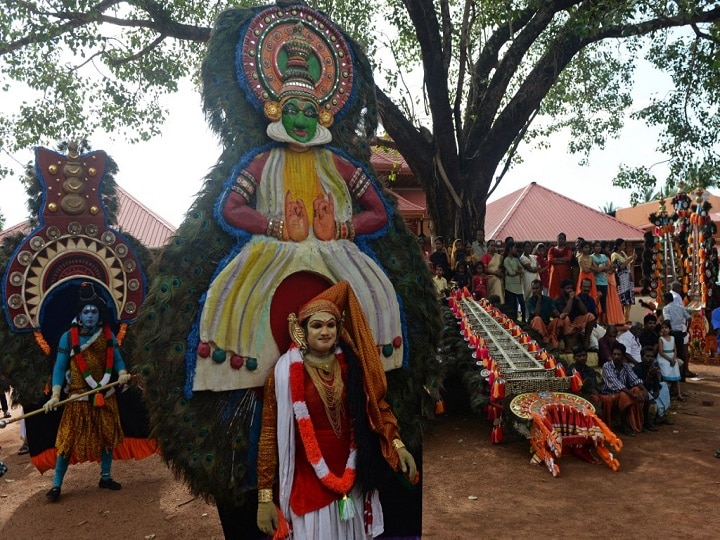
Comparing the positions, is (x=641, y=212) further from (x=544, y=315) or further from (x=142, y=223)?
(x=142, y=223)

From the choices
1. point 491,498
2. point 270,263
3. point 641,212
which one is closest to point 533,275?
point 491,498

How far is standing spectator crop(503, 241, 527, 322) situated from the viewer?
1134 cm

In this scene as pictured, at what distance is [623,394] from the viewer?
7750 millimetres

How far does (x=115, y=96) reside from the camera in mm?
11781

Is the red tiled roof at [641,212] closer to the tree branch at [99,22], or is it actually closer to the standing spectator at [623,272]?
the standing spectator at [623,272]

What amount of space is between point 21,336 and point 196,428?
3.70 meters

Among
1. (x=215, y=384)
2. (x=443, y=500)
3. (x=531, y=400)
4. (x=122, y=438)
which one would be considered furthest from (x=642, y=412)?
(x=215, y=384)

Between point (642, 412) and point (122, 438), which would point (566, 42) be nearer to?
point (642, 412)

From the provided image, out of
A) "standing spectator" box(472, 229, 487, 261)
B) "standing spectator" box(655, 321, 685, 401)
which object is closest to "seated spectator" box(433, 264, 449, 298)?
"standing spectator" box(472, 229, 487, 261)

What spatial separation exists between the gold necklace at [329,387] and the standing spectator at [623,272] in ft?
33.1

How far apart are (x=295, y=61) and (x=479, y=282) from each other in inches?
316

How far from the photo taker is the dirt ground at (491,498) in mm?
5141

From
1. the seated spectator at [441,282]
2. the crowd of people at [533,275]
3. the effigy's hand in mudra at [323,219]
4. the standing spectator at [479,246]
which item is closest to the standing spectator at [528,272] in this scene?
the crowd of people at [533,275]

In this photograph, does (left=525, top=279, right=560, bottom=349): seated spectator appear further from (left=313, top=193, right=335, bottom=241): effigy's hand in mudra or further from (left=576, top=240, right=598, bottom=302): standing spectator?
(left=313, top=193, right=335, bottom=241): effigy's hand in mudra
